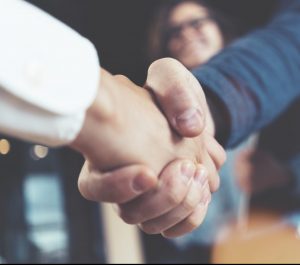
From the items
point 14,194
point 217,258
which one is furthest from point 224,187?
point 14,194

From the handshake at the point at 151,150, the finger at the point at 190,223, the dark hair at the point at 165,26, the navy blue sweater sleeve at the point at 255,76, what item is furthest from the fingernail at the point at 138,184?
the dark hair at the point at 165,26

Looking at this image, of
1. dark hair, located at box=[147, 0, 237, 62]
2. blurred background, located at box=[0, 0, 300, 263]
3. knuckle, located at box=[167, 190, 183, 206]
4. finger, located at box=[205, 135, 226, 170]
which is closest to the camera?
knuckle, located at box=[167, 190, 183, 206]

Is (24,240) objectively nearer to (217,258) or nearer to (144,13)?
(217,258)

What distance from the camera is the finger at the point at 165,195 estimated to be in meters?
0.54

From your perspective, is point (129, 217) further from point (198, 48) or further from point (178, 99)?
point (198, 48)

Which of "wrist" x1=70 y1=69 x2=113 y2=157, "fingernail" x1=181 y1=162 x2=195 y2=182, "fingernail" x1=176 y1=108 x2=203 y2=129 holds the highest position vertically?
"wrist" x1=70 y1=69 x2=113 y2=157

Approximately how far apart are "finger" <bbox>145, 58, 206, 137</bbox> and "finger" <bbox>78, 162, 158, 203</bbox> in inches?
3.0

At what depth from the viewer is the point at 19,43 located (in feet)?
1.47

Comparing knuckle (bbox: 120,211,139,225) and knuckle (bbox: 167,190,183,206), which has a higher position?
knuckle (bbox: 167,190,183,206)

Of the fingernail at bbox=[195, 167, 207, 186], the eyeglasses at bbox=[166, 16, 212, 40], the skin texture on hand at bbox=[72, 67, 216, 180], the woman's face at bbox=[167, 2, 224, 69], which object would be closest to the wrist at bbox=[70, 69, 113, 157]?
the skin texture on hand at bbox=[72, 67, 216, 180]

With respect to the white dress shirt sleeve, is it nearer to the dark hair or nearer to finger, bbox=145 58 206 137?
finger, bbox=145 58 206 137

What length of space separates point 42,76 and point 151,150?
0.16 m

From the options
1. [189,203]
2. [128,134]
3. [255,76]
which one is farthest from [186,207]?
[255,76]

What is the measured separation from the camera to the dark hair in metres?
1.63
